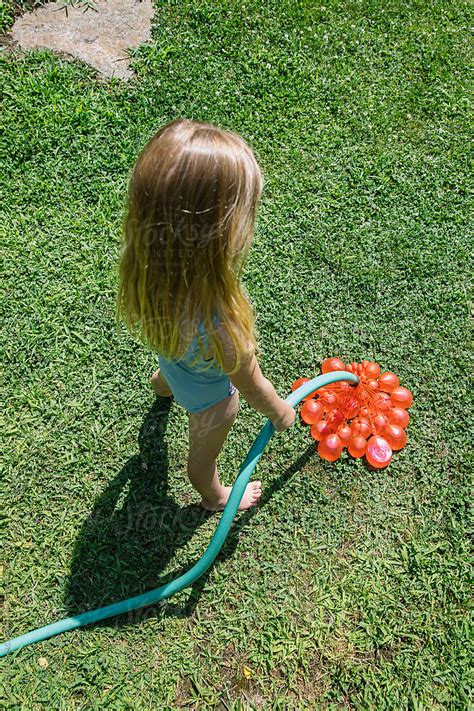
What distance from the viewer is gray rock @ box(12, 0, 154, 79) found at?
4406mm

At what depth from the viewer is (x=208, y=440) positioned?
2.44 meters

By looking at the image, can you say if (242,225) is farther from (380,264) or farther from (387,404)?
(380,264)

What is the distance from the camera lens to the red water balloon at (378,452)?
9.98 ft

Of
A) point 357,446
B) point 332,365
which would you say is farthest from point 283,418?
point 332,365

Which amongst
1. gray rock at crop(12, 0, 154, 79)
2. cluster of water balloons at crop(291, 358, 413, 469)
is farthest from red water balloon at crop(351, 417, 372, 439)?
gray rock at crop(12, 0, 154, 79)

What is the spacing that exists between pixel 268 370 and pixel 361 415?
1.75 feet

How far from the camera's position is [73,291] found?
3.50 meters

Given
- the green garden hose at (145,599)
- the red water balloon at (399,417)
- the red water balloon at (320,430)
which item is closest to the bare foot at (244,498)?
the green garden hose at (145,599)

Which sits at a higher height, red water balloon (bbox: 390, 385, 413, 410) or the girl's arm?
the girl's arm

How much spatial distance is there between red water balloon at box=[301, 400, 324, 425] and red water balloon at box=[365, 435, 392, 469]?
0.28 metres

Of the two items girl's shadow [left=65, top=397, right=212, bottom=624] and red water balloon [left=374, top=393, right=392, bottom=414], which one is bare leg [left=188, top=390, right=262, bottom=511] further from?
red water balloon [left=374, top=393, right=392, bottom=414]

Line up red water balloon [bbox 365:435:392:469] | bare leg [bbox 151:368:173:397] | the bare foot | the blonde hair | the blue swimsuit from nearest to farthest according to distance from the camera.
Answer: the blonde hair
the blue swimsuit
the bare foot
bare leg [bbox 151:368:173:397]
red water balloon [bbox 365:435:392:469]

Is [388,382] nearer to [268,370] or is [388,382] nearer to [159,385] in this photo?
[268,370]

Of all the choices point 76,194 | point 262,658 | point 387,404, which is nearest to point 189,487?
point 262,658
